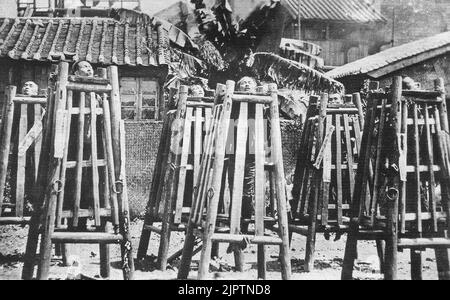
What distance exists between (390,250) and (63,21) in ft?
29.1

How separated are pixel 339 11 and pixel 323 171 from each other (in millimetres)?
9990

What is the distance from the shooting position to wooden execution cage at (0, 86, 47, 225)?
520 centimetres

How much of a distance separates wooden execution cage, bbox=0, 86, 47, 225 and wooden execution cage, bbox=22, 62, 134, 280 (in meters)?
1.19

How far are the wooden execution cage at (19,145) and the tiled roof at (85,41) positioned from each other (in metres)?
2.96

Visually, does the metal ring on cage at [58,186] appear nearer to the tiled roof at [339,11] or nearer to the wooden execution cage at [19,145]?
the wooden execution cage at [19,145]

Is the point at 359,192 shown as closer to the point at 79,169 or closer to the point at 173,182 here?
the point at 173,182

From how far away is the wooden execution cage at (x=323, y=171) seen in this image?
5398mm

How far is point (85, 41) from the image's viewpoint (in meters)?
9.20

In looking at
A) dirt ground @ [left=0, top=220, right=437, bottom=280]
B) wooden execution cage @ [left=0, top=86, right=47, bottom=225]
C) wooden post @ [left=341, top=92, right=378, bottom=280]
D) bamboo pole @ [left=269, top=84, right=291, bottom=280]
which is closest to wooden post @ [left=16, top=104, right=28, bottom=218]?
Result: wooden execution cage @ [left=0, top=86, right=47, bottom=225]

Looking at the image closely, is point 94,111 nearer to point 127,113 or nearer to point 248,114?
point 248,114

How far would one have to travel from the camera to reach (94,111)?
424 centimetres

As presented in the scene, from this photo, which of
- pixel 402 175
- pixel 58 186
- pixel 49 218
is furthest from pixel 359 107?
pixel 49 218

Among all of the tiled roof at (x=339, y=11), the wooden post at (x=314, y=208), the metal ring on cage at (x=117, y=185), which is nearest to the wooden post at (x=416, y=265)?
the wooden post at (x=314, y=208)

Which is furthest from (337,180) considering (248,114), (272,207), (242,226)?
(248,114)
